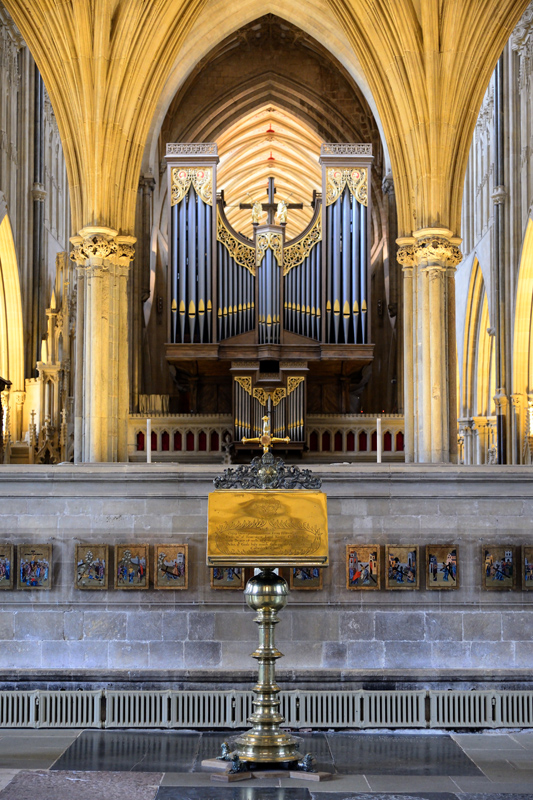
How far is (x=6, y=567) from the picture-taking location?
9.88 metres

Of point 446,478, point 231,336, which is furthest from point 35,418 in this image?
point 446,478

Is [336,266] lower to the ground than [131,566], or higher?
higher

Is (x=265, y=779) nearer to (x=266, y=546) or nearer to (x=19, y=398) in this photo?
(x=266, y=546)

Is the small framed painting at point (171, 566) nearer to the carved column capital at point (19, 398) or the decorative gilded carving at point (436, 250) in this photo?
the decorative gilded carving at point (436, 250)

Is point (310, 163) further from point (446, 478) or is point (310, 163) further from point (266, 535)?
point (266, 535)

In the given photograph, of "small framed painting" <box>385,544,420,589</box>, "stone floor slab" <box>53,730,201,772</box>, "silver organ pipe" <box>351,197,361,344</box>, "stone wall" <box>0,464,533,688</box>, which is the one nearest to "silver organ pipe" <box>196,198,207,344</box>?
"silver organ pipe" <box>351,197,361,344</box>

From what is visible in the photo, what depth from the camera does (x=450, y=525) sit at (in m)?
10.0

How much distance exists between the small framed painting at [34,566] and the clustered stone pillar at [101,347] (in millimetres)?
4154

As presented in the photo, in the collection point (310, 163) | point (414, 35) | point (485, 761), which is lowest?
point (485, 761)

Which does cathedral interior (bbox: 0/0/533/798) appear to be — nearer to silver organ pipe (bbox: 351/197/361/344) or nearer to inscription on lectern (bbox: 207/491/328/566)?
silver organ pipe (bbox: 351/197/361/344)

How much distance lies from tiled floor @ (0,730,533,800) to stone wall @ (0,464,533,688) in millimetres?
1127

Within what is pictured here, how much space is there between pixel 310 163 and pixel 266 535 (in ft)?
82.8

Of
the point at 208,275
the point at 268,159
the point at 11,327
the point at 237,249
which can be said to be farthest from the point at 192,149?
the point at 268,159

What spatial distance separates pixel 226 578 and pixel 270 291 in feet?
24.7
